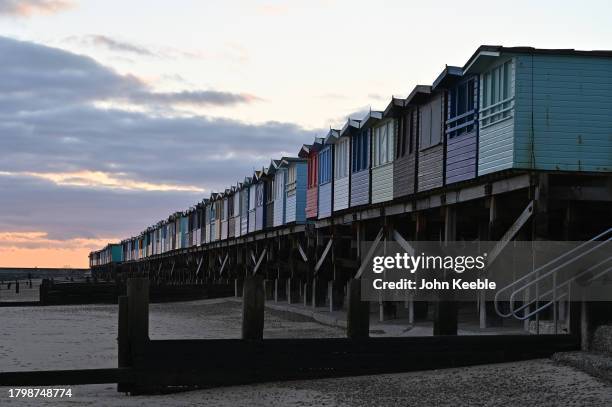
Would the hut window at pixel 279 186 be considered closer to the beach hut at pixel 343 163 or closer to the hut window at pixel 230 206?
the beach hut at pixel 343 163

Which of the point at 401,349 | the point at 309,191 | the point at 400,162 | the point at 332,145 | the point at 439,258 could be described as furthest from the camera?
the point at 309,191

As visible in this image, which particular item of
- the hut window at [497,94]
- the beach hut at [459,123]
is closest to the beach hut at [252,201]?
the beach hut at [459,123]

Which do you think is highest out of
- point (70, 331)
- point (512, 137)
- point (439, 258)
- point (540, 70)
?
point (540, 70)

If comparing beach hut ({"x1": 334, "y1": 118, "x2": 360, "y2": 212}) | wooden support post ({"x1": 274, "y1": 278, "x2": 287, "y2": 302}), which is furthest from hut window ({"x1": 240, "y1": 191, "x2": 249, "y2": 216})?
beach hut ({"x1": 334, "y1": 118, "x2": 360, "y2": 212})

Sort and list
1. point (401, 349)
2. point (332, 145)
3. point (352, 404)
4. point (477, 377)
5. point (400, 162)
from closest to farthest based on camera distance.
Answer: point (352, 404) → point (477, 377) → point (401, 349) → point (400, 162) → point (332, 145)

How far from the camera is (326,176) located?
30.6 metres

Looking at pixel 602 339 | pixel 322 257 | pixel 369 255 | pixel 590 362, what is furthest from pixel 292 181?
pixel 590 362

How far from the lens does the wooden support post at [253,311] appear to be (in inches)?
496

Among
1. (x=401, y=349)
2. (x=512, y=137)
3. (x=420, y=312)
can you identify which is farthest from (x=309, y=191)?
(x=401, y=349)

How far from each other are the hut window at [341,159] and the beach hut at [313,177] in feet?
7.03

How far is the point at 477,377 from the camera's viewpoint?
1181cm

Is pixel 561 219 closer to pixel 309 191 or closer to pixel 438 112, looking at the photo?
pixel 438 112

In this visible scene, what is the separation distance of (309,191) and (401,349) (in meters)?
20.6

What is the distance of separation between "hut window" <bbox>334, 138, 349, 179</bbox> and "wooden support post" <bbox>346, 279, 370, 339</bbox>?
1520 cm
